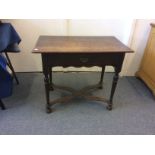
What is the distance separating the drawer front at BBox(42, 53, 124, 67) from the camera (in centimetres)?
118

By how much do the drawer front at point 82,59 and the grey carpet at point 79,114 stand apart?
55 cm

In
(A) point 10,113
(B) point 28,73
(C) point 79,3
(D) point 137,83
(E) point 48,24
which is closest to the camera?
(C) point 79,3

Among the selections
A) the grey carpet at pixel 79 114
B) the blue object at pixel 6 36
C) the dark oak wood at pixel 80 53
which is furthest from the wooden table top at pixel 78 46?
the grey carpet at pixel 79 114

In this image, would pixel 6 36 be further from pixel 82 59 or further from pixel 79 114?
pixel 79 114

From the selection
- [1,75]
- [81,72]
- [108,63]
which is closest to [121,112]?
[108,63]

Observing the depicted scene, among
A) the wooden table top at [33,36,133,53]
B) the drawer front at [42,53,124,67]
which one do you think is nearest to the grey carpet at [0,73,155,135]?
the drawer front at [42,53,124,67]

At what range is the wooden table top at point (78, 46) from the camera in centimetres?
116

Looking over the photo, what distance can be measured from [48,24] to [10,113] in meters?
1.15

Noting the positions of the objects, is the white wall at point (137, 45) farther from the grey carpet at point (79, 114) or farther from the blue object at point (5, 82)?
the blue object at point (5, 82)

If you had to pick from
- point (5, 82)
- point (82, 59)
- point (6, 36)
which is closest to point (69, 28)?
point (6, 36)

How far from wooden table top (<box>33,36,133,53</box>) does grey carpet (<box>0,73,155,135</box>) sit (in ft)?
2.15

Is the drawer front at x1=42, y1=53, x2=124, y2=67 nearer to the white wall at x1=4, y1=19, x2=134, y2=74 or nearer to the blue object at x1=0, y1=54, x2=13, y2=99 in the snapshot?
the blue object at x1=0, y1=54, x2=13, y2=99

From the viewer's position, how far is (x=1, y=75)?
1363 millimetres

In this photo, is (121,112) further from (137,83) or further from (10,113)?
(10,113)
